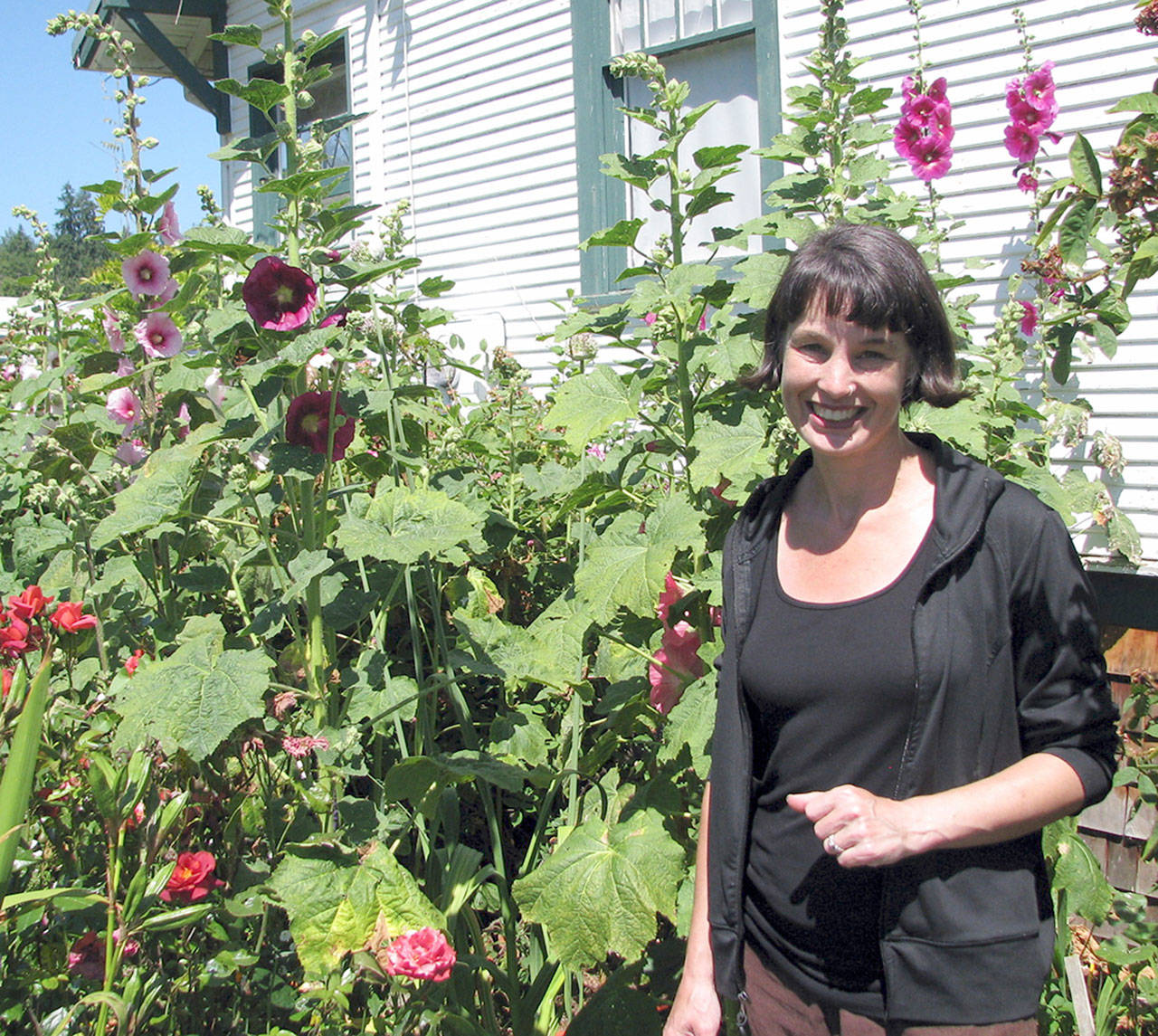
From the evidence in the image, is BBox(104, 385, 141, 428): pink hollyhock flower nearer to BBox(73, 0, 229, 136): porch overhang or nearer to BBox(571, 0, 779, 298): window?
BBox(571, 0, 779, 298): window

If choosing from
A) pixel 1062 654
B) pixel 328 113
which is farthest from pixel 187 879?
pixel 328 113

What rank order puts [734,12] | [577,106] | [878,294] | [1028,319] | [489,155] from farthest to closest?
[489,155]
[577,106]
[734,12]
[1028,319]
[878,294]

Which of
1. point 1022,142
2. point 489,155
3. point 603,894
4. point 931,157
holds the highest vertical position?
point 489,155

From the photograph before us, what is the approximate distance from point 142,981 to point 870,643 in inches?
54.7

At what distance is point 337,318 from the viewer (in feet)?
6.89

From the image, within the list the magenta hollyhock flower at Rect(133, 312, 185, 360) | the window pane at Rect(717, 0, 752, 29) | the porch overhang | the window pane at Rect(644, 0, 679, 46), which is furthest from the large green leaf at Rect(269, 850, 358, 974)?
the porch overhang

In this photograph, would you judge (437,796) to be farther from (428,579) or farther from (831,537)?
(831,537)

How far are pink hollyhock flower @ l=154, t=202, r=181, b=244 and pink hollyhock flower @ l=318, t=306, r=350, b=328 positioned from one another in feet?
2.44

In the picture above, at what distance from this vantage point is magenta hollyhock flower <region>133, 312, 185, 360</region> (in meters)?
2.61

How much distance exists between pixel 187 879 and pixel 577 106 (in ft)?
19.1

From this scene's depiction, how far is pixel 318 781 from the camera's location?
1.98 metres

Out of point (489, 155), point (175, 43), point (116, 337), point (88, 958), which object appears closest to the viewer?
point (88, 958)

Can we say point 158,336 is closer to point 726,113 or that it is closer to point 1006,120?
point 1006,120

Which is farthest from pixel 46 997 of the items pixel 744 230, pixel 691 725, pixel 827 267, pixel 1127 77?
pixel 1127 77
